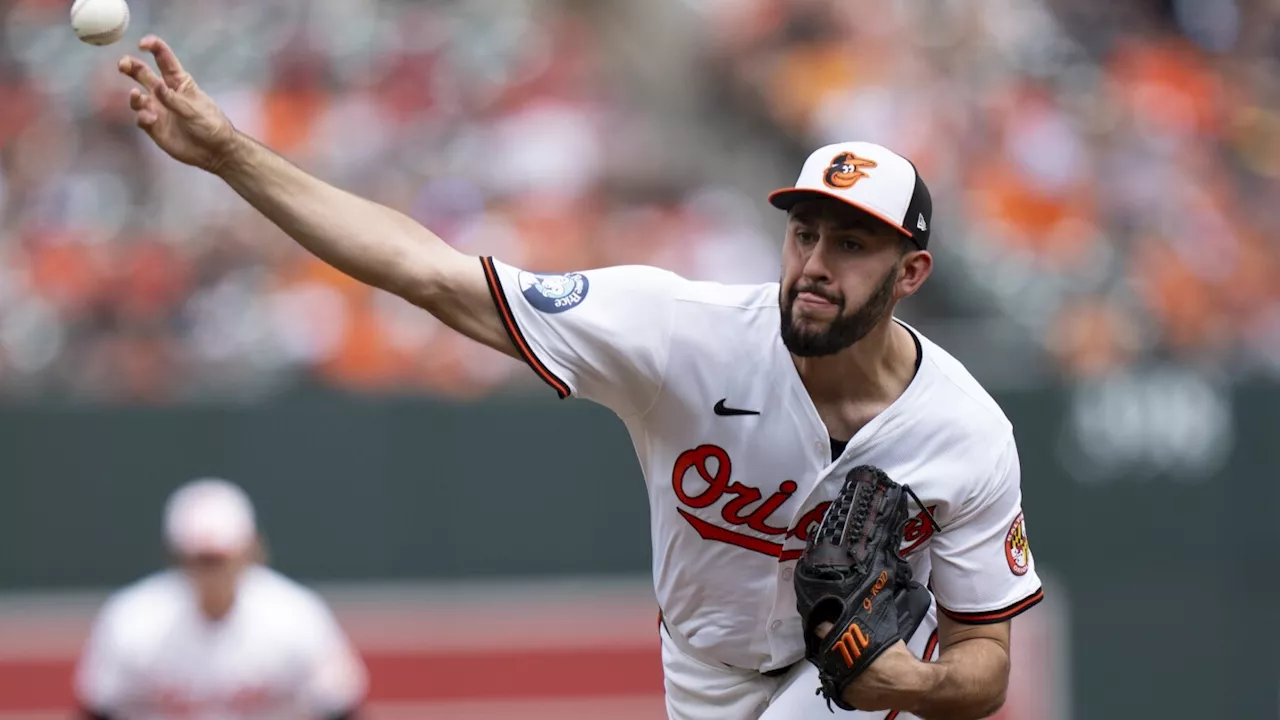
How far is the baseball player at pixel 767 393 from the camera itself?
3840mm

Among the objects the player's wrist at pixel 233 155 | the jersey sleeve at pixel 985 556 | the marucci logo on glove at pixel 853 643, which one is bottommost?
the marucci logo on glove at pixel 853 643

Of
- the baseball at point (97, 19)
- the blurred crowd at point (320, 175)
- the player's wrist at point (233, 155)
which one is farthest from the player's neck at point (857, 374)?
the blurred crowd at point (320, 175)

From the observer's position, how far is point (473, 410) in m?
9.18

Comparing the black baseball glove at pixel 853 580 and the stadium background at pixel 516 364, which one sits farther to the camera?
the stadium background at pixel 516 364

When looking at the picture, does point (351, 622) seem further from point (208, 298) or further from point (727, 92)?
point (727, 92)

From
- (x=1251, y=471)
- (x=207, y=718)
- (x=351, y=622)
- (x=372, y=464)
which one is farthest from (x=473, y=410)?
(x=1251, y=471)

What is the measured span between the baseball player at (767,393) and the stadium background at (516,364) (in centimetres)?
476

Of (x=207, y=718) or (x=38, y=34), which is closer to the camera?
(x=207, y=718)

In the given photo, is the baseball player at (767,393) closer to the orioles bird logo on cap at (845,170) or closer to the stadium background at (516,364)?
the orioles bird logo on cap at (845,170)

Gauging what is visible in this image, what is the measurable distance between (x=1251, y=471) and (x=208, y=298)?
559 cm

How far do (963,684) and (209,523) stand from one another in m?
3.28

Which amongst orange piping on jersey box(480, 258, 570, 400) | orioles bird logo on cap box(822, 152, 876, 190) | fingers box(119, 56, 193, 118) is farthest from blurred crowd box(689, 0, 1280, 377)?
fingers box(119, 56, 193, 118)

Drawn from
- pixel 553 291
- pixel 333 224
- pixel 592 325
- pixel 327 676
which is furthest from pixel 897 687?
pixel 327 676

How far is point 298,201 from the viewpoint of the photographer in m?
3.79
